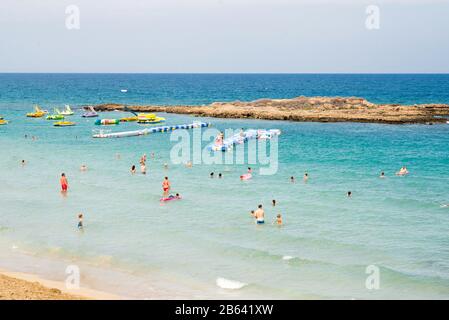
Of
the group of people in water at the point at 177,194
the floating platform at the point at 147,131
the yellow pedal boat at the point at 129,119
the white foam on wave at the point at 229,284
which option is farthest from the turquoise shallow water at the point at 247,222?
the yellow pedal boat at the point at 129,119

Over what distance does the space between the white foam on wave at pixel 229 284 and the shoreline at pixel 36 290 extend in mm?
3747

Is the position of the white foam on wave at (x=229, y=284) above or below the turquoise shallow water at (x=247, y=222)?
below

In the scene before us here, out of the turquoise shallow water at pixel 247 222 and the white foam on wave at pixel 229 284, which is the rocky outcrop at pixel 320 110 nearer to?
the turquoise shallow water at pixel 247 222

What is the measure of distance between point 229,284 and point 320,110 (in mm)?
62912

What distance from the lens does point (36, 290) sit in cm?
1662

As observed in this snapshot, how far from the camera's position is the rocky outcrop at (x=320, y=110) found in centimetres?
7019

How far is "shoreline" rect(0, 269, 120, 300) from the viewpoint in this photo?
1573 cm

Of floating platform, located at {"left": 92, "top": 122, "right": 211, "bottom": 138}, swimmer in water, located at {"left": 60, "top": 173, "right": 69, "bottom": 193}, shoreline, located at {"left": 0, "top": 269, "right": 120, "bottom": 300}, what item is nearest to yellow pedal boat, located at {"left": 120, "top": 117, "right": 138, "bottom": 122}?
floating platform, located at {"left": 92, "top": 122, "right": 211, "bottom": 138}

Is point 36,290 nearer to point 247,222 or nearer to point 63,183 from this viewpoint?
point 247,222

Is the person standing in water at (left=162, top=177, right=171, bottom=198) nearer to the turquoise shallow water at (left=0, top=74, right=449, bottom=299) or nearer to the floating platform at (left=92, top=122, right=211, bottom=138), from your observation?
the turquoise shallow water at (left=0, top=74, right=449, bottom=299)

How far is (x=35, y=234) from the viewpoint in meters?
25.0

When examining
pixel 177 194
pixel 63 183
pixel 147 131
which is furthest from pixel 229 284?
pixel 147 131

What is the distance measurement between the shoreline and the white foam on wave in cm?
375
